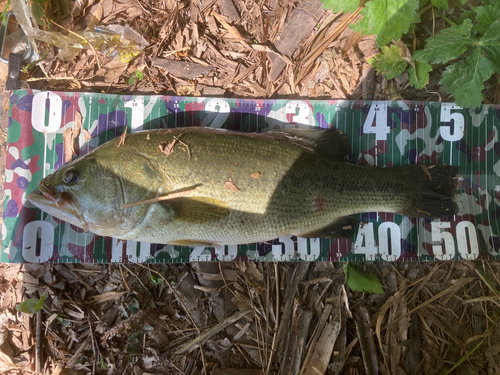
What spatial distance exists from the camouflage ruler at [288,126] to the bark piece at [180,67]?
0.30m

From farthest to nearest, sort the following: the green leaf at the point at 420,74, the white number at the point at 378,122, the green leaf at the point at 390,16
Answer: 1. the white number at the point at 378,122
2. the green leaf at the point at 420,74
3. the green leaf at the point at 390,16

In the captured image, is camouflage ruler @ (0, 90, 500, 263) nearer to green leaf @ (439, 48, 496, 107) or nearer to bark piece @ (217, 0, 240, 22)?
green leaf @ (439, 48, 496, 107)

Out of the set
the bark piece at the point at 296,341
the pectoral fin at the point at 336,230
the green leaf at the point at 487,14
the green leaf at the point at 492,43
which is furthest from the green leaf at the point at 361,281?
the green leaf at the point at 487,14

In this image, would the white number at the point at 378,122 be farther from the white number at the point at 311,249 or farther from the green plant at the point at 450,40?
the white number at the point at 311,249

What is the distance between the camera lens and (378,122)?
3666 mm

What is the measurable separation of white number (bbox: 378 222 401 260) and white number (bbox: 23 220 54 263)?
3.70 m

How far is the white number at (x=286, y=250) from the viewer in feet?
11.5

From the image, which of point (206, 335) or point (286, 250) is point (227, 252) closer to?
point (286, 250)

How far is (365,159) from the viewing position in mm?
3650

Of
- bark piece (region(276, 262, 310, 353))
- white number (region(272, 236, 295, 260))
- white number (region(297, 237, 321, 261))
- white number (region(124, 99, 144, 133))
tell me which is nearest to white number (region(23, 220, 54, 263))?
white number (region(124, 99, 144, 133))

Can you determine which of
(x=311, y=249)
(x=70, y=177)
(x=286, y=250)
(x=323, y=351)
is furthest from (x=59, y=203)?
(x=323, y=351)

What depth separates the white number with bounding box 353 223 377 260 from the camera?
11.7 ft

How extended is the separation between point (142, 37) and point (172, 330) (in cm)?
334

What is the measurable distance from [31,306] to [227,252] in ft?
7.15
